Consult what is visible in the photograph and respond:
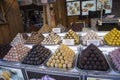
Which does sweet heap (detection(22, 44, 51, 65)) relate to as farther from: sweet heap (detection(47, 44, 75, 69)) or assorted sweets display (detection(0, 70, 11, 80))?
assorted sweets display (detection(0, 70, 11, 80))

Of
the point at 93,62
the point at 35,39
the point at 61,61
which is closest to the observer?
the point at 93,62

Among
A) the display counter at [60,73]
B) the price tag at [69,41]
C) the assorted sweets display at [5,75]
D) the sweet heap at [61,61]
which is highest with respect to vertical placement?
the price tag at [69,41]

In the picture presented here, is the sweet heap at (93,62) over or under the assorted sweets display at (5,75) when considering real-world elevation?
over

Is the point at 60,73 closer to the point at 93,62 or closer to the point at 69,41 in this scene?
the point at 93,62

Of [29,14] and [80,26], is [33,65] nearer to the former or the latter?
[80,26]

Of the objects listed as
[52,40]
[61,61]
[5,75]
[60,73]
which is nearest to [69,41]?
[52,40]

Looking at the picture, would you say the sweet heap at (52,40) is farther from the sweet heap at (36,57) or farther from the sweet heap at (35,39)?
the sweet heap at (36,57)

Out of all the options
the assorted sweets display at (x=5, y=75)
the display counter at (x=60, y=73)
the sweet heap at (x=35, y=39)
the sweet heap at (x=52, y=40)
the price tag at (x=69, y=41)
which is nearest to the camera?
the display counter at (x=60, y=73)

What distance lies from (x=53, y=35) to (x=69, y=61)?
101 cm

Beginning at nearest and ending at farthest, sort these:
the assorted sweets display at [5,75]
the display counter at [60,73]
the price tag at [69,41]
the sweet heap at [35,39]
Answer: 1. the display counter at [60,73]
2. the assorted sweets display at [5,75]
3. the price tag at [69,41]
4. the sweet heap at [35,39]

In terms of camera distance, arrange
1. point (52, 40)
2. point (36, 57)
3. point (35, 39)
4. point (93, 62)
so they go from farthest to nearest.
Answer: point (35, 39) → point (52, 40) → point (36, 57) → point (93, 62)

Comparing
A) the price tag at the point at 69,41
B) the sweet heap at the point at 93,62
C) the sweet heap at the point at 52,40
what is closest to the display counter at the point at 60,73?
the sweet heap at the point at 93,62

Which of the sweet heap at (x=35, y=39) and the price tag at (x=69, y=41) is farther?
the sweet heap at (x=35, y=39)

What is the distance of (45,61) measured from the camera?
1.67 meters
